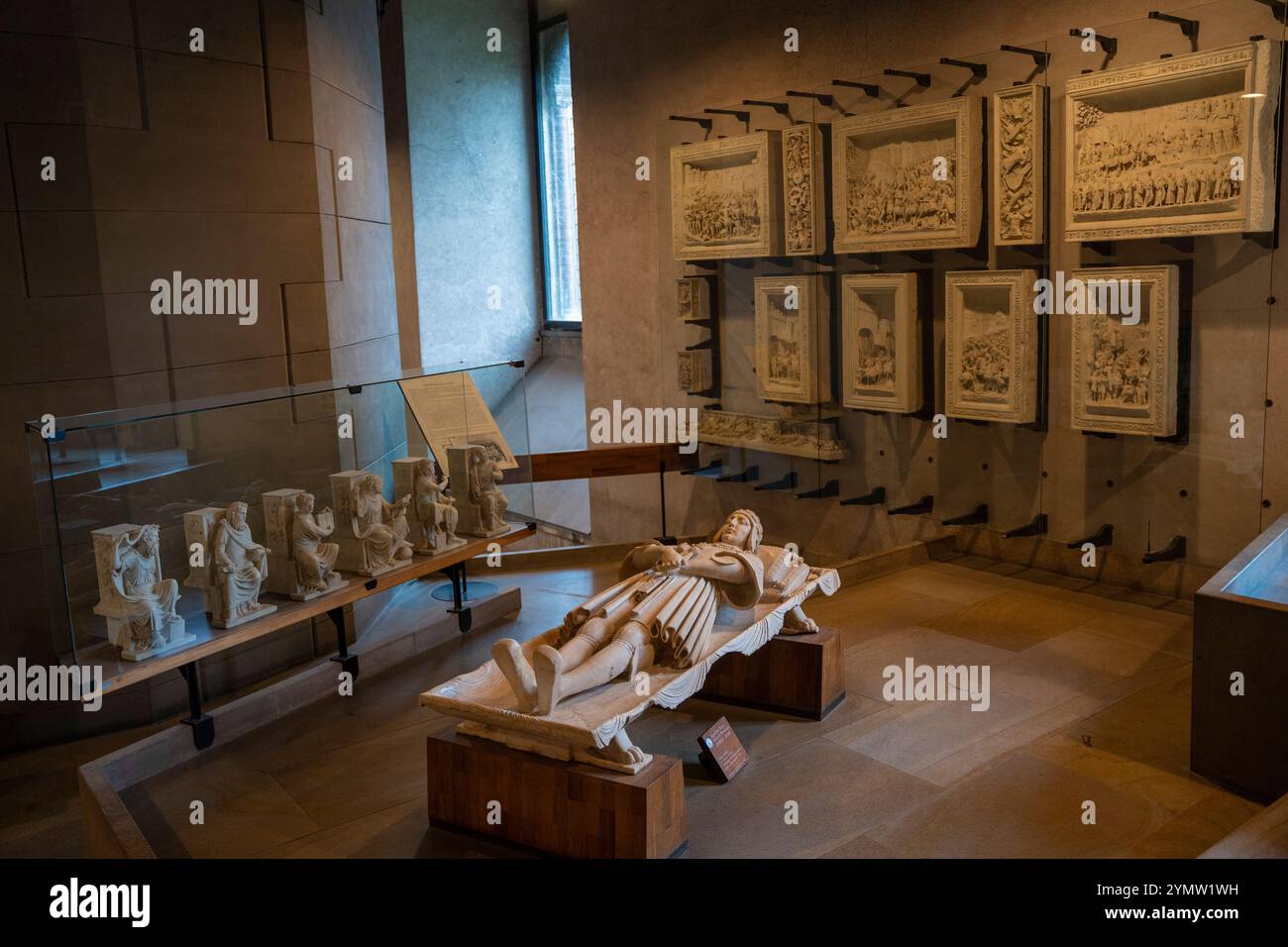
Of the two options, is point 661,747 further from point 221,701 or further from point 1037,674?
point 221,701

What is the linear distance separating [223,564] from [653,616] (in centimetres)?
192

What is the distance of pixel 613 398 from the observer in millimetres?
10688

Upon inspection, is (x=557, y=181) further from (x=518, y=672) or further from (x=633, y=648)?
(x=518, y=672)

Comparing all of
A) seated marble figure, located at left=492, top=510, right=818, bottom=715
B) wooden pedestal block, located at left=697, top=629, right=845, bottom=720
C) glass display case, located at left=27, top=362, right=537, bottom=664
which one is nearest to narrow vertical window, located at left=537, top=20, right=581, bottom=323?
glass display case, located at left=27, top=362, right=537, bottom=664

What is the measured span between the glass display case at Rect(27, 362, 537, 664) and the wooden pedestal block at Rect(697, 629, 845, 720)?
6.39 ft

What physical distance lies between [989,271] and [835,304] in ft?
4.18

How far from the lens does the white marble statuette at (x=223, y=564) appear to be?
15.2ft

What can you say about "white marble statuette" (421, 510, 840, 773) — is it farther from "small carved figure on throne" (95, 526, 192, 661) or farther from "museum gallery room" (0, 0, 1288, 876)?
"small carved figure on throne" (95, 526, 192, 661)

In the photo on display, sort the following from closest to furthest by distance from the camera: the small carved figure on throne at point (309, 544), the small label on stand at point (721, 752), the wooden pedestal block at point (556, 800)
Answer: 1. the wooden pedestal block at point (556, 800)
2. the small label on stand at point (721, 752)
3. the small carved figure on throne at point (309, 544)

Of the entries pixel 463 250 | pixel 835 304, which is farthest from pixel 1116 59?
pixel 463 250

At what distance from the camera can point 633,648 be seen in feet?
13.2

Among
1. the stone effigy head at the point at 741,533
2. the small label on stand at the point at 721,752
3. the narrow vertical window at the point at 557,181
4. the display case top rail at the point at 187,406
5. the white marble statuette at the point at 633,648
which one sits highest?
the narrow vertical window at the point at 557,181

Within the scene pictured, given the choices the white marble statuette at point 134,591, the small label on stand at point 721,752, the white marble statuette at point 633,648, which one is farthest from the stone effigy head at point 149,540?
the small label on stand at point 721,752

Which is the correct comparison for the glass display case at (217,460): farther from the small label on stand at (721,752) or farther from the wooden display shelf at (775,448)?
the wooden display shelf at (775,448)
